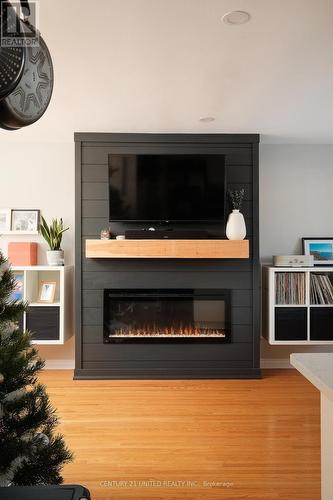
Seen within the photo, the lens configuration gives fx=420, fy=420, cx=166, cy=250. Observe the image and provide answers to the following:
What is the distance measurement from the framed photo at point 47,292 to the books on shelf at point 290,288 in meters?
2.23

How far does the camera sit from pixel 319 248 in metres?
4.42

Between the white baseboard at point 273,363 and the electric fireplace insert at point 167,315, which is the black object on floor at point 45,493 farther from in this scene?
the white baseboard at point 273,363

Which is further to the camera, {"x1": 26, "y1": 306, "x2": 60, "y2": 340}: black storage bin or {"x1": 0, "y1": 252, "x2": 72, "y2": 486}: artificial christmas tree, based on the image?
{"x1": 26, "y1": 306, "x2": 60, "y2": 340}: black storage bin

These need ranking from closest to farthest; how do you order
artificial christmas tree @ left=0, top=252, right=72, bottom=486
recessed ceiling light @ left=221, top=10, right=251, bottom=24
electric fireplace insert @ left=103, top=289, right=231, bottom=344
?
artificial christmas tree @ left=0, top=252, right=72, bottom=486 → recessed ceiling light @ left=221, top=10, right=251, bottom=24 → electric fireplace insert @ left=103, top=289, right=231, bottom=344

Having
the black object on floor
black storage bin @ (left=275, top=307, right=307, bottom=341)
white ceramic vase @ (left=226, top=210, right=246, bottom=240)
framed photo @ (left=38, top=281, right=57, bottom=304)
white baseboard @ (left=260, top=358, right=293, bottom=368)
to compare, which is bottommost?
white baseboard @ (left=260, top=358, right=293, bottom=368)

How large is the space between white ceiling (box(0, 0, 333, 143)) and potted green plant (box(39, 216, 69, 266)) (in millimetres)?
941

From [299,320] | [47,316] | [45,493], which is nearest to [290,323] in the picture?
[299,320]

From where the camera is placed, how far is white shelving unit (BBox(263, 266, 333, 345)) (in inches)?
160

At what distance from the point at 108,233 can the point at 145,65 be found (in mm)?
1847

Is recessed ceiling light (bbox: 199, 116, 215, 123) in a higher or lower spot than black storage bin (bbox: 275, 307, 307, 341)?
higher

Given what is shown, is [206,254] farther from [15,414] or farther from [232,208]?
[15,414]

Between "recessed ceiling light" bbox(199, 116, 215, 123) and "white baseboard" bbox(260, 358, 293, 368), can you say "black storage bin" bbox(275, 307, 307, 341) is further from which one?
A: "recessed ceiling light" bbox(199, 116, 215, 123)

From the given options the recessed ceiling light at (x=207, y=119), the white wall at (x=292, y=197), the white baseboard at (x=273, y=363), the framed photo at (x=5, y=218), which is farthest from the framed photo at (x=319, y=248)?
the framed photo at (x=5, y=218)

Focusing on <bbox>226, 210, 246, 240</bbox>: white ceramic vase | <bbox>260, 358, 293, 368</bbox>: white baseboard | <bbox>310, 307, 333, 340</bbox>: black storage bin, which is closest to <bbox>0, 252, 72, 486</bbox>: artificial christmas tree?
<bbox>226, 210, 246, 240</bbox>: white ceramic vase
